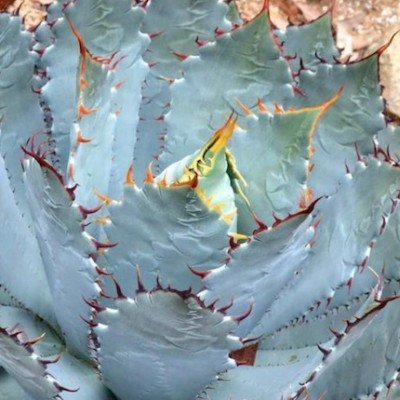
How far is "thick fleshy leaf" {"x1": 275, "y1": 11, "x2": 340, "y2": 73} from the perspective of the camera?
1.47 m

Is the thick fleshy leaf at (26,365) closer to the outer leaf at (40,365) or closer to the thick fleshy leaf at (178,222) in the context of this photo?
the outer leaf at (40,365)

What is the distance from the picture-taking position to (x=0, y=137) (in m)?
1.30

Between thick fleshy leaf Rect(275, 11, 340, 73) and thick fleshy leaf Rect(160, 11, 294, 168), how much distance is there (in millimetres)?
168

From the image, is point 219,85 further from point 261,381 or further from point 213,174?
point 261,381

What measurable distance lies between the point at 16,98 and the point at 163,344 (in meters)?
0.54

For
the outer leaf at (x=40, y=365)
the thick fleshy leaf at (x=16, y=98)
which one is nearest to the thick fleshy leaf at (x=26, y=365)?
the outer leaf at (x=40, y=365)

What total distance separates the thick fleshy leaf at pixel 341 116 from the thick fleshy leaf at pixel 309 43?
14 cm

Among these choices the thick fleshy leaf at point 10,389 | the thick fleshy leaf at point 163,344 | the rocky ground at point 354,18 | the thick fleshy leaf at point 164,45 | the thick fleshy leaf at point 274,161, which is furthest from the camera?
the rocky ground at point 354,18

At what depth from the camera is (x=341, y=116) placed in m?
1.31

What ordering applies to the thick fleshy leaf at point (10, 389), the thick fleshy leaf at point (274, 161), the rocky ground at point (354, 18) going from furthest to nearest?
1. the rocky ground at point (354, 18)
2. the thick fleshy leaf at point (10, 389)
3. the thick fleshy leaf at point (274, 161)

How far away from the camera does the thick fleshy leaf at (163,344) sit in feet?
3.02

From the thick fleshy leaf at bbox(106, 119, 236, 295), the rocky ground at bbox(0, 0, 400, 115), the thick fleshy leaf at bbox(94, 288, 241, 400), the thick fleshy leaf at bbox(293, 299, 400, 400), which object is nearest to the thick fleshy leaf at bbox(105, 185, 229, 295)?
the thick fleshy leaf at bbox(106, 119, 236, 295)

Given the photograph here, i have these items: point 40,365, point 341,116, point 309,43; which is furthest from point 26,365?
point 309,43

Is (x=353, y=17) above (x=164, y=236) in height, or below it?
below
